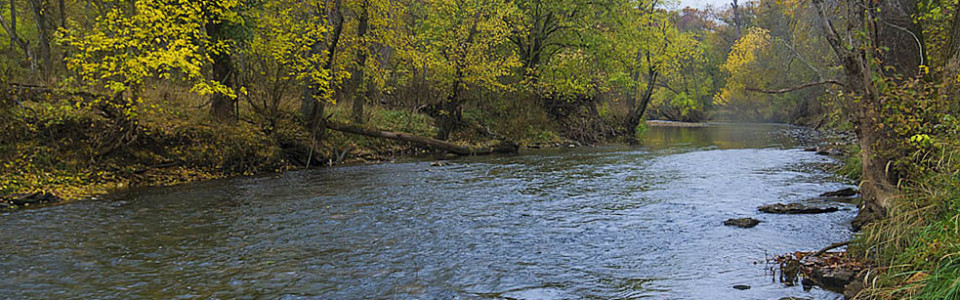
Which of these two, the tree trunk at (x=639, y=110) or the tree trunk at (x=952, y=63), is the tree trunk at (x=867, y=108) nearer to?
the tree trunk at (x=952, y=63)

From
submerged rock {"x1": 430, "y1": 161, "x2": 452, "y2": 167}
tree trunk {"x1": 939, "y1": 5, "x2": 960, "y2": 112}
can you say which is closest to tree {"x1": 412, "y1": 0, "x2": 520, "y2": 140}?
submerged rock {"x1": 430, "y1": 161, "x2": 452, "y2": 167}

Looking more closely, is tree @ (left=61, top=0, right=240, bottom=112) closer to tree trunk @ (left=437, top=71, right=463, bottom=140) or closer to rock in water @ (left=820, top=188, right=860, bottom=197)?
tree trunk @ (left=437, top=71, right=463, bottom=140)

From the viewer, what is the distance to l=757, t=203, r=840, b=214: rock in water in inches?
435

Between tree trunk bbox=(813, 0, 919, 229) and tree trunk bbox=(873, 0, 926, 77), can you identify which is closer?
tree trunk bbox=(813, 0, 919, 229)

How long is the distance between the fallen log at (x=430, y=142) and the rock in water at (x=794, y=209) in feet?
45.4

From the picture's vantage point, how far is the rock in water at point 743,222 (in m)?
9.97

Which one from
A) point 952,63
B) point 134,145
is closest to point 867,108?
point 952,63

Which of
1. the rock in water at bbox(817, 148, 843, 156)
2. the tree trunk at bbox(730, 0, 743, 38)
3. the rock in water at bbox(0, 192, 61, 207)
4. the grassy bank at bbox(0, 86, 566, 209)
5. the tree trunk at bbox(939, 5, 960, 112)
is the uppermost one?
the tree trunk at bbox(730, 0, 743, 38)

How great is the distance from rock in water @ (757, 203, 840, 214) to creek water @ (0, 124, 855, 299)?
30 centimetres

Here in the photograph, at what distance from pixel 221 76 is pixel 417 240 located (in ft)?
37.1

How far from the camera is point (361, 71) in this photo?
24.5 metres

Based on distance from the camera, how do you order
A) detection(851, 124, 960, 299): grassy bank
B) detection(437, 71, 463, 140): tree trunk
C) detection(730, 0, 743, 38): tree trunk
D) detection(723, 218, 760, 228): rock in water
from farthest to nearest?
detection(730, 0, 743, 38): tree trunk < detection(437, 71, 463, 140): tree trunk < detection(723, 218, 760, 228): rock in water < detection(851, 124, 960, 299): grassy bank

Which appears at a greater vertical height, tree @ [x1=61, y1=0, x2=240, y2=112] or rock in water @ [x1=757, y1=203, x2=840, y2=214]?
tree @ [x1=61, y1=0, x2=240, y2=112]

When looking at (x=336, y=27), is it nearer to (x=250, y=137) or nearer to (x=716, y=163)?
(x=250, y=137)
